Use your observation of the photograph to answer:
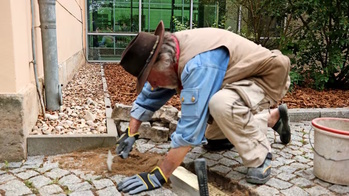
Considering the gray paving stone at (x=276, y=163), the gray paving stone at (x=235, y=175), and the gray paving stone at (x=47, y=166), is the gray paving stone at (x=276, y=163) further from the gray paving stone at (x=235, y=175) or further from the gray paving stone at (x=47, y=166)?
the gray paving stone at (x=47, y=166)

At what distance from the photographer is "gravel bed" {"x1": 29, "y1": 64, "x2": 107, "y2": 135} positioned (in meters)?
3.53

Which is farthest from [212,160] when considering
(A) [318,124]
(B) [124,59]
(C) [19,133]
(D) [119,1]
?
(D) [119,1]

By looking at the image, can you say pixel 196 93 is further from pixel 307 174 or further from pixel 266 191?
pixel 307 174

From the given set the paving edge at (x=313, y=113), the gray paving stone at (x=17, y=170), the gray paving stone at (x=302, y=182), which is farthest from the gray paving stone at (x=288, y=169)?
the gray paving stone at (x=17, y=170)

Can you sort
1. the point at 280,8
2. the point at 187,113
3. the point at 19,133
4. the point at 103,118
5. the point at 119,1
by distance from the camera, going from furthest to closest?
the point at 119,1, the point at 280,8, the point at 103,118, the point at 19,133, the point at 187,113

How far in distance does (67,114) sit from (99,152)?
110 centimetres

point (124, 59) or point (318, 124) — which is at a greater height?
point (124, 59)

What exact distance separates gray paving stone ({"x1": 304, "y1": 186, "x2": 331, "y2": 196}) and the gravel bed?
6.59ft

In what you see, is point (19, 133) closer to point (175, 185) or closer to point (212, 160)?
point (175, 185)

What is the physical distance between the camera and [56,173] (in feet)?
9.20

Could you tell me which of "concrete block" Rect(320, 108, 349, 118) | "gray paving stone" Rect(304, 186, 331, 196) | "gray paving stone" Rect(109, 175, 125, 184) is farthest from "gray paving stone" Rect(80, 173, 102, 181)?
"concrete block" Rect(320, 108, 349, 118)

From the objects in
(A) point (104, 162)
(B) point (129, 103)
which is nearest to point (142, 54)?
(A) point (104, 162)

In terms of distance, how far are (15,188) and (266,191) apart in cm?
187

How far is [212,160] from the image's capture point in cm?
318
